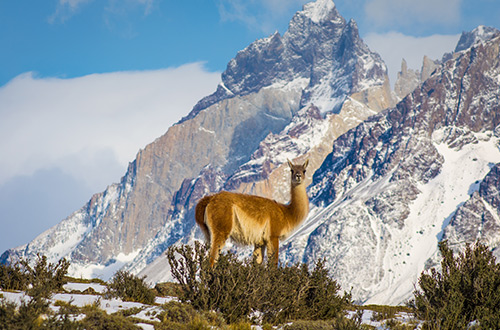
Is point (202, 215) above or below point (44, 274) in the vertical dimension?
above

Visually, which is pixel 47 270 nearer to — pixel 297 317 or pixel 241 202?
pixel 241 202

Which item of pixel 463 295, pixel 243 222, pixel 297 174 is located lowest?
pixel 463 295

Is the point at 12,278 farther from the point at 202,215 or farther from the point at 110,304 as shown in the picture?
the point at 202,215

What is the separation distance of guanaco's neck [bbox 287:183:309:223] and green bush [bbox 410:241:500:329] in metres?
5.96

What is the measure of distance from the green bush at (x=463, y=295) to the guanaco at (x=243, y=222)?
4.85 m

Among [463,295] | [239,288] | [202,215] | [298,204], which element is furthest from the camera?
[298,204]

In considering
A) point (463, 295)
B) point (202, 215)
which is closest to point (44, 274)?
point (202, 215)

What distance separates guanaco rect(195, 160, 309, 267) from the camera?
17828 millimetres

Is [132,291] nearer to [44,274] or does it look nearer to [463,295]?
[44,274]

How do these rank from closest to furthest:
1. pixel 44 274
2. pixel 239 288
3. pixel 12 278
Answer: pixel 239 288 < pixel 12 278 < pixel 44 274

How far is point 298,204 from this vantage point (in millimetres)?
20562

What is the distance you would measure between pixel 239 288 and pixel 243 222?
4.81 meters

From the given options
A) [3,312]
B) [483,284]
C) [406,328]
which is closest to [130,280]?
[3,312]

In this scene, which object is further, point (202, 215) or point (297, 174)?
point (297, 174)
